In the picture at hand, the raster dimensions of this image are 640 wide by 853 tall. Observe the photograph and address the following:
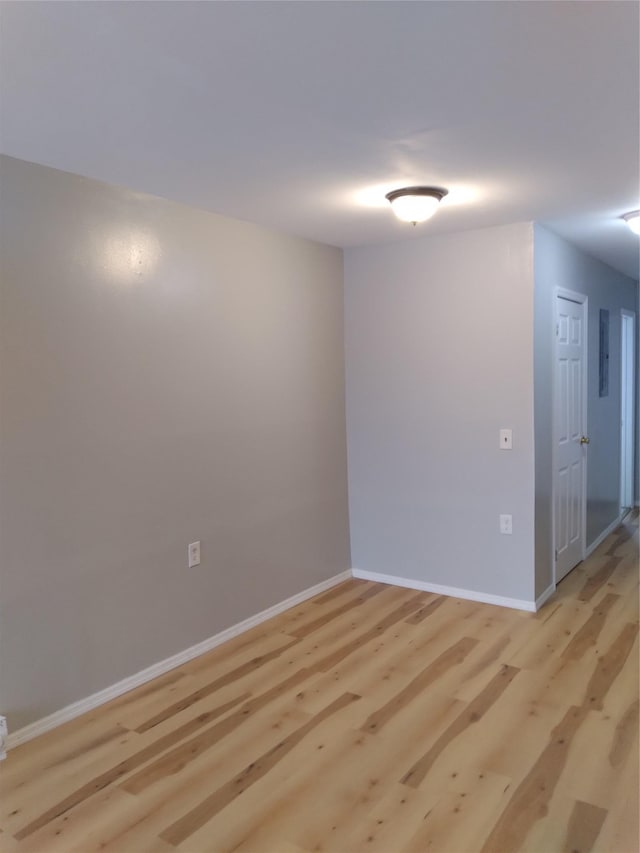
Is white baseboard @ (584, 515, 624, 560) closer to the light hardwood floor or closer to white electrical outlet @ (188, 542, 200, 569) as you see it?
the light hardwood floor

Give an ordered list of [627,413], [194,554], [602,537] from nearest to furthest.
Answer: [194,554] < [602,537] < [627,413]

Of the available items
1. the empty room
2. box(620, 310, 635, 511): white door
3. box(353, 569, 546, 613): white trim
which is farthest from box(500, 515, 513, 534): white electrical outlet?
box(620, 310, 635, 511): white door

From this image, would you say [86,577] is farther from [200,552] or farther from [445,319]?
[445,319]

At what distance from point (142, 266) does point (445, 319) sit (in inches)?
75.1

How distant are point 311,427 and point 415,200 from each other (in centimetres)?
168

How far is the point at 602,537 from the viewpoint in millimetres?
5281

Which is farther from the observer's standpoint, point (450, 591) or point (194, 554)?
point (450, 591)

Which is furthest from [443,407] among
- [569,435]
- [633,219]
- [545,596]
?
[633,219]

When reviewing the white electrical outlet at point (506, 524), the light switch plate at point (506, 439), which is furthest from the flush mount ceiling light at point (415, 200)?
the white electrical outlet at point (506, 524)

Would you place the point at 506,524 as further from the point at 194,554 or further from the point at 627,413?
the point at 627,413

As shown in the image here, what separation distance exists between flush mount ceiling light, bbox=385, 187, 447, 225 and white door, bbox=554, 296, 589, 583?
153 cm

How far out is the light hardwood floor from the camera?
2.03 meters

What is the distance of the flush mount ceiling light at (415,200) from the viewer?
287 cm

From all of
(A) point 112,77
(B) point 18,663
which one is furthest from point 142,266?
(B) point 18,663
